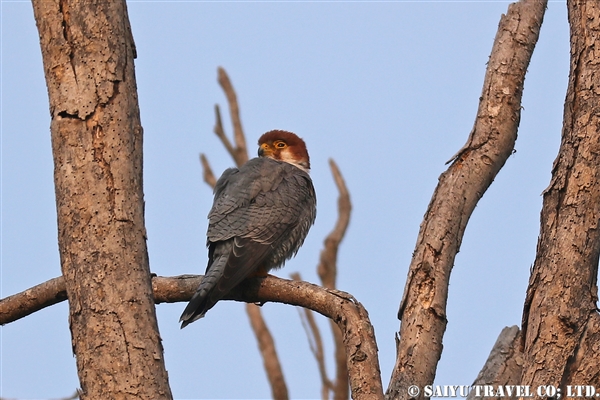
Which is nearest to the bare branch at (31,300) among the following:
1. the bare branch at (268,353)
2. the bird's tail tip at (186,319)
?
the bird's tail tip at (186,319)

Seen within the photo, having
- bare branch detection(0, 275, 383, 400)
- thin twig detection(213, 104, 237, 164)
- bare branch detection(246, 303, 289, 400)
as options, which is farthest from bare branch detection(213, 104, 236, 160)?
bare branch detection(0, 275, 383, 400)

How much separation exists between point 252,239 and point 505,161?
1495mm

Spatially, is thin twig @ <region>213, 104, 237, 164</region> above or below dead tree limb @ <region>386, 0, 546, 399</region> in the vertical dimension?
above

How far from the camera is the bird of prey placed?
4.25 meters

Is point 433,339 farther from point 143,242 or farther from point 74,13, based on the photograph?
point 74,13

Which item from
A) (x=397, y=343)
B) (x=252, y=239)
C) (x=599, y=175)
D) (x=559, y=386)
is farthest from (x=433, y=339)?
(x=252, y=239)

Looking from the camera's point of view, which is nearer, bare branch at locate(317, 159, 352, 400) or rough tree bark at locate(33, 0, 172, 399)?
rough tree bark at locate(33, 0, 172, 399)

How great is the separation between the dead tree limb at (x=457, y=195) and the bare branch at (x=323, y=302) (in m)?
0.41

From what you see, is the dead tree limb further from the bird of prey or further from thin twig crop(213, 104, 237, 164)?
thin twig crop(213, 104, 237, 164)

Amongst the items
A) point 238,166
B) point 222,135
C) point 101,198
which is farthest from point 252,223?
point 222,135

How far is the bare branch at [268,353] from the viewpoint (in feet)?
23.7

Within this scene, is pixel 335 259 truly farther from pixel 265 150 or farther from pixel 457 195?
pixel 457 195

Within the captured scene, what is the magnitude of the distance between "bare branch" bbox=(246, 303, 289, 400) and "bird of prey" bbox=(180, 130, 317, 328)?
2.38 meters

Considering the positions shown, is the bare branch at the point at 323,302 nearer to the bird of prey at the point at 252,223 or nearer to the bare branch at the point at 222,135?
the bird of prey at the point at 252,223
